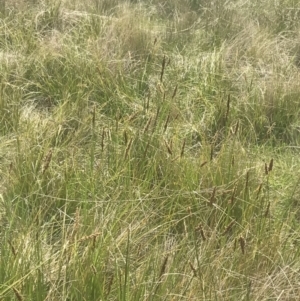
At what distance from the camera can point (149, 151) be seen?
237cm

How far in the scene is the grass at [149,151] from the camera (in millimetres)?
1646

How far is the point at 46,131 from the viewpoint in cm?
261

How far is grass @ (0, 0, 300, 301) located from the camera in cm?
165

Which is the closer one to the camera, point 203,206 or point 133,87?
point 203,206

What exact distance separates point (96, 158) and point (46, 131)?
298 mm

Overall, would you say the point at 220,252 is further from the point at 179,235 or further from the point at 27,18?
the point at 27,18

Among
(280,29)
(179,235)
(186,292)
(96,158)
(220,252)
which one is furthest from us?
(280,29)

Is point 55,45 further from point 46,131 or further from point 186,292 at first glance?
point 186,292

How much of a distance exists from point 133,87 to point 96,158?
35.2 inches

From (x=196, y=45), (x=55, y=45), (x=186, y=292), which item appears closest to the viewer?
(x=186, y=292)

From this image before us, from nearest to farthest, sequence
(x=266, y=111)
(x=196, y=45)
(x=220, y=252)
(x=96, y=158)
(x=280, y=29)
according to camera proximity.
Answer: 1. (x=220, y=252)
2. (x=96, y=158)
3. (x=266, y=111)
4. (x=196, y=45)
5. (x=280, y=29)

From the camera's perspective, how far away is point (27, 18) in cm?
406

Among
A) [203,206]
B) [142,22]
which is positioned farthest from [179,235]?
[142,22]

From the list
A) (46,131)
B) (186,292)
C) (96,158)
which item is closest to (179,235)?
(186,292)
